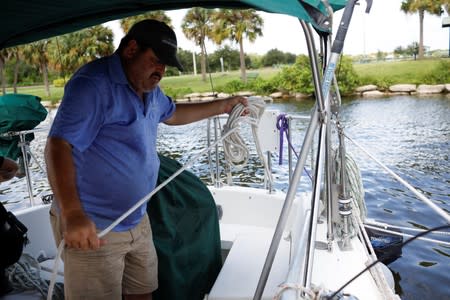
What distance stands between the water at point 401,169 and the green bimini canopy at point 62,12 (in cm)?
363

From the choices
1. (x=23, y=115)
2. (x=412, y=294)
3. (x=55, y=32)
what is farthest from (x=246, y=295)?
(x=412, y=294)

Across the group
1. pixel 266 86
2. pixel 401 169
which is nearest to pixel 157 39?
pixel 401 169

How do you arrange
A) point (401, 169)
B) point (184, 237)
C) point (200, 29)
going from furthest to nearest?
1. point (401, 169)
2. point (200, 29)
3. point (184, 237)

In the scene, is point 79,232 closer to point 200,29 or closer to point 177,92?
point 200,29

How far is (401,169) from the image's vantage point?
29.1 ft

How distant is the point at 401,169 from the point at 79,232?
8886mm

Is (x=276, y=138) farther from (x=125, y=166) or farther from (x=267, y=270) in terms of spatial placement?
(x=267, y=270)

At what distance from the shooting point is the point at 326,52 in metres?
1.66

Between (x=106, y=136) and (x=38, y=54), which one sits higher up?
(x=38, y=54)

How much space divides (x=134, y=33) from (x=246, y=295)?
1.28 metres

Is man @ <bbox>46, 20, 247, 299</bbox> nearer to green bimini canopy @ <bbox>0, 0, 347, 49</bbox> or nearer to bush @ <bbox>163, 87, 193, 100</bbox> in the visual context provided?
green bimini canopy @ <bbox>0, 0, 347, 49</bbox>

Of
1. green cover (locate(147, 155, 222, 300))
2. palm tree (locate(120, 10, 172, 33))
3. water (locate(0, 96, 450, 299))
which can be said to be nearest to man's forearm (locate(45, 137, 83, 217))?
green cover (locate(147, 155, 222, 300))

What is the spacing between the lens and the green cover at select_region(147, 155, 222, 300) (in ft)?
6.57

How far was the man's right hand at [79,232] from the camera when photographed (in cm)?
Result: 120
